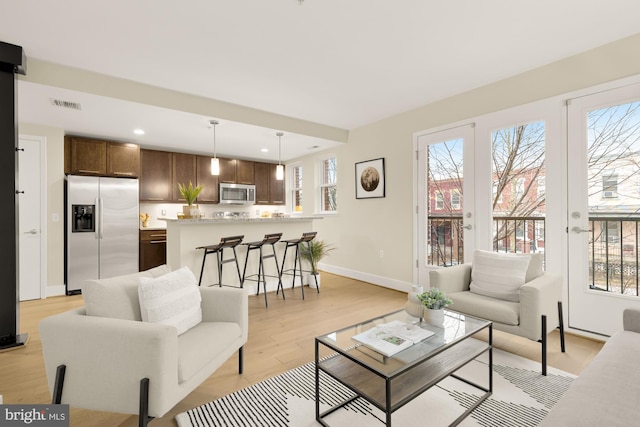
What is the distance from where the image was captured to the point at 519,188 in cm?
321

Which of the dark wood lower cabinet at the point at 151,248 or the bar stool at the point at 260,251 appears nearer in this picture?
the bar stool at the point at 260,251

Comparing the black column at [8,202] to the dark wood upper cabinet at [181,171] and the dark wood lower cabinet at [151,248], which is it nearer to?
the dark wood lower cabinet at [151,248]

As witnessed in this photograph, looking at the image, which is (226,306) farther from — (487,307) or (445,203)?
(445,203)

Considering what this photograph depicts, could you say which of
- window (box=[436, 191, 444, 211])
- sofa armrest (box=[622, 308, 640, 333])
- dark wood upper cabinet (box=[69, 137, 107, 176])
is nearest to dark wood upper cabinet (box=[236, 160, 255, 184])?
dark wood upper cabinet (box=[69, 137, 107, 176])

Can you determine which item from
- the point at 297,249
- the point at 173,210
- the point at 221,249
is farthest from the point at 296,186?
the point at 221,249

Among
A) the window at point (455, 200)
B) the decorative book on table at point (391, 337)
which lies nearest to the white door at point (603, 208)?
the window at point (455, 200)

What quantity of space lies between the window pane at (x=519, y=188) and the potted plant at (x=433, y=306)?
187 centimetres

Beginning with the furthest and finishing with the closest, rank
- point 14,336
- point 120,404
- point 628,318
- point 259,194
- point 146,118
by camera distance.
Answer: point 259,194 < point 146,118 < point 14,336 < point 628,318 < point 120,404

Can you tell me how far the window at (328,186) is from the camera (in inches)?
230

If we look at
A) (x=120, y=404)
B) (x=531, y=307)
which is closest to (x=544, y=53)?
(x=531, y=307)

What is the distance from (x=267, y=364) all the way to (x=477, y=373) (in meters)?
1.53

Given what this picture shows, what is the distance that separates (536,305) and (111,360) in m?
2.62

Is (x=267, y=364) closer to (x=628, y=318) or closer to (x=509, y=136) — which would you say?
(x=628, y=318)

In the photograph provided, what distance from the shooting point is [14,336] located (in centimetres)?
265
